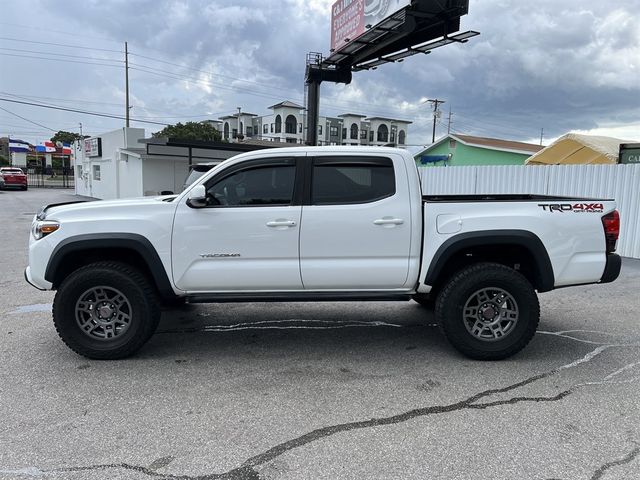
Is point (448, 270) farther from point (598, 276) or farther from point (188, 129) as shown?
point (188, 129)

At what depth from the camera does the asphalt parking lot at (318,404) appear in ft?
9.94

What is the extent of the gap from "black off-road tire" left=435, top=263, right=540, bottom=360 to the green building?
1003 inches

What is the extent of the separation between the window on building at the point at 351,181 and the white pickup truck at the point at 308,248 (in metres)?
0.01

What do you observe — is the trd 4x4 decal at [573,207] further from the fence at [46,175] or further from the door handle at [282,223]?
the fence at [46,175]

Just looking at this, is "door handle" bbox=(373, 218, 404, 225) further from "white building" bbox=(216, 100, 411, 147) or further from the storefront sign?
"white building" bbox=(216, 100, 411, 147)

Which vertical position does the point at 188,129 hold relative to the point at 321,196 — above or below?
above

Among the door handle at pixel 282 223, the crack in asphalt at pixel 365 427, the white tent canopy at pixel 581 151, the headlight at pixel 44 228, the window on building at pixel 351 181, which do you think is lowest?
the crack in asphalt at pixel 365 427

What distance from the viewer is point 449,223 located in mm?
4566

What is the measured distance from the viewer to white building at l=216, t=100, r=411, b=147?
9669 centimetres

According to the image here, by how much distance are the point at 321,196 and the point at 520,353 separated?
2.51 meters

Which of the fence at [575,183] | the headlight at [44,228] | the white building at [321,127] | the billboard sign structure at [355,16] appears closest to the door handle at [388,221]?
the headlight at [44,228]

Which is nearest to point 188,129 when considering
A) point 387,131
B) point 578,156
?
point 578,156

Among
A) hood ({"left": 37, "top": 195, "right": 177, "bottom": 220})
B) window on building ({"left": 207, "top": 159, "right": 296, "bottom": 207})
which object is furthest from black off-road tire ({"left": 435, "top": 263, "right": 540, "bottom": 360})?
hood ({"left": 37, "top": 195, "right": 177, "bottom": 220})

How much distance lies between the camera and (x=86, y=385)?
4.13 metres
